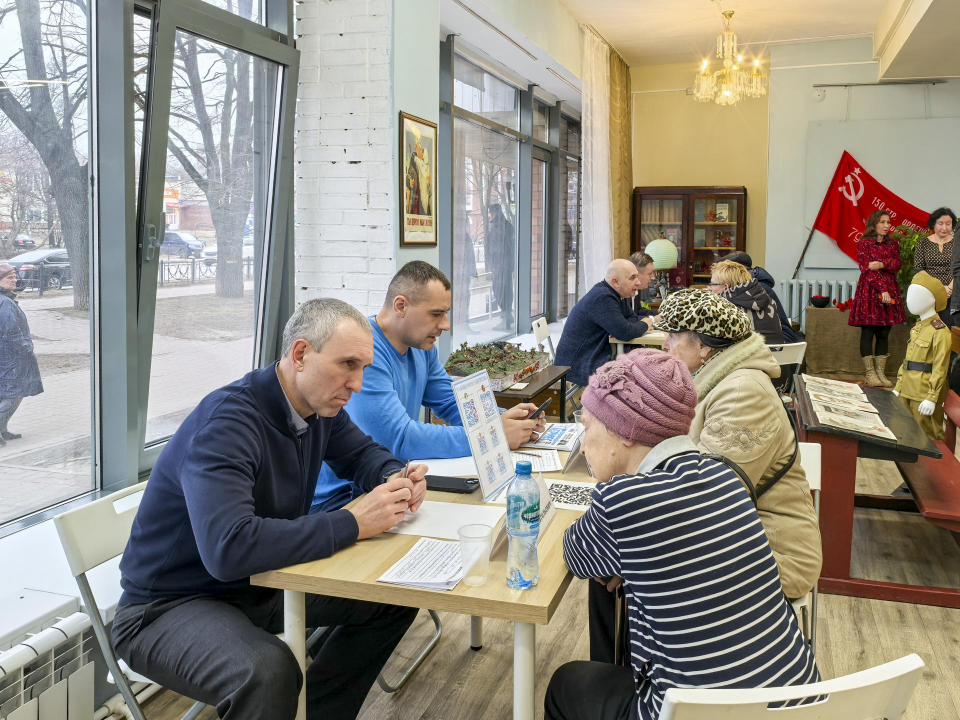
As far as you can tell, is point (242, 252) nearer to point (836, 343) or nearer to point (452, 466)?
point (452, 466)

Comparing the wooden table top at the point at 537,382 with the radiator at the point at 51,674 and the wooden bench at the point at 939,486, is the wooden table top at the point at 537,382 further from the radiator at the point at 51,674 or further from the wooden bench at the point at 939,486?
the radiator at the point at 51,674

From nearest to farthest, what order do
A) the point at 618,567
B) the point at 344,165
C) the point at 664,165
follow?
the point at 618,567, the point at 344,165, the point at 664,165

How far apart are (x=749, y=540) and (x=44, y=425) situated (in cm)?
233

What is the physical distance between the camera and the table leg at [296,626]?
1914mm

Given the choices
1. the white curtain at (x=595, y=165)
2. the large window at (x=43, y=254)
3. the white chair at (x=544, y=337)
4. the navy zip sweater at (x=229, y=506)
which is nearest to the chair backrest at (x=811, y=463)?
the navy zip sweater at (x=229, y=506)

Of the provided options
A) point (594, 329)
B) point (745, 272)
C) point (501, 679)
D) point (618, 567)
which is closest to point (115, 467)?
point (501, 679)

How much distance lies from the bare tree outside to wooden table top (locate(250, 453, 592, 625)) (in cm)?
160

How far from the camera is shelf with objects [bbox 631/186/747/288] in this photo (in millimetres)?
9406

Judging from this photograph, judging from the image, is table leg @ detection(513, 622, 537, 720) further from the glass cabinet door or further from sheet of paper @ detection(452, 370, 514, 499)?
the glass cabinet door

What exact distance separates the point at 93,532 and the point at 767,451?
180cm

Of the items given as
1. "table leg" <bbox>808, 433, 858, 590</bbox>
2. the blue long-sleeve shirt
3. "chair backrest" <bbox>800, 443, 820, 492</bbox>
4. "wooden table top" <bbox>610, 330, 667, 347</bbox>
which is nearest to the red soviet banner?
"wooden table top" <bbox>610, 330, 667, 347</bbox>

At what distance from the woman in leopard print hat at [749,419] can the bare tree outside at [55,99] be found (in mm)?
2021

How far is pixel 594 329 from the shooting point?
229 inches

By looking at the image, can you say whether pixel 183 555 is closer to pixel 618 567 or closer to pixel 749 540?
pixel 618 567
